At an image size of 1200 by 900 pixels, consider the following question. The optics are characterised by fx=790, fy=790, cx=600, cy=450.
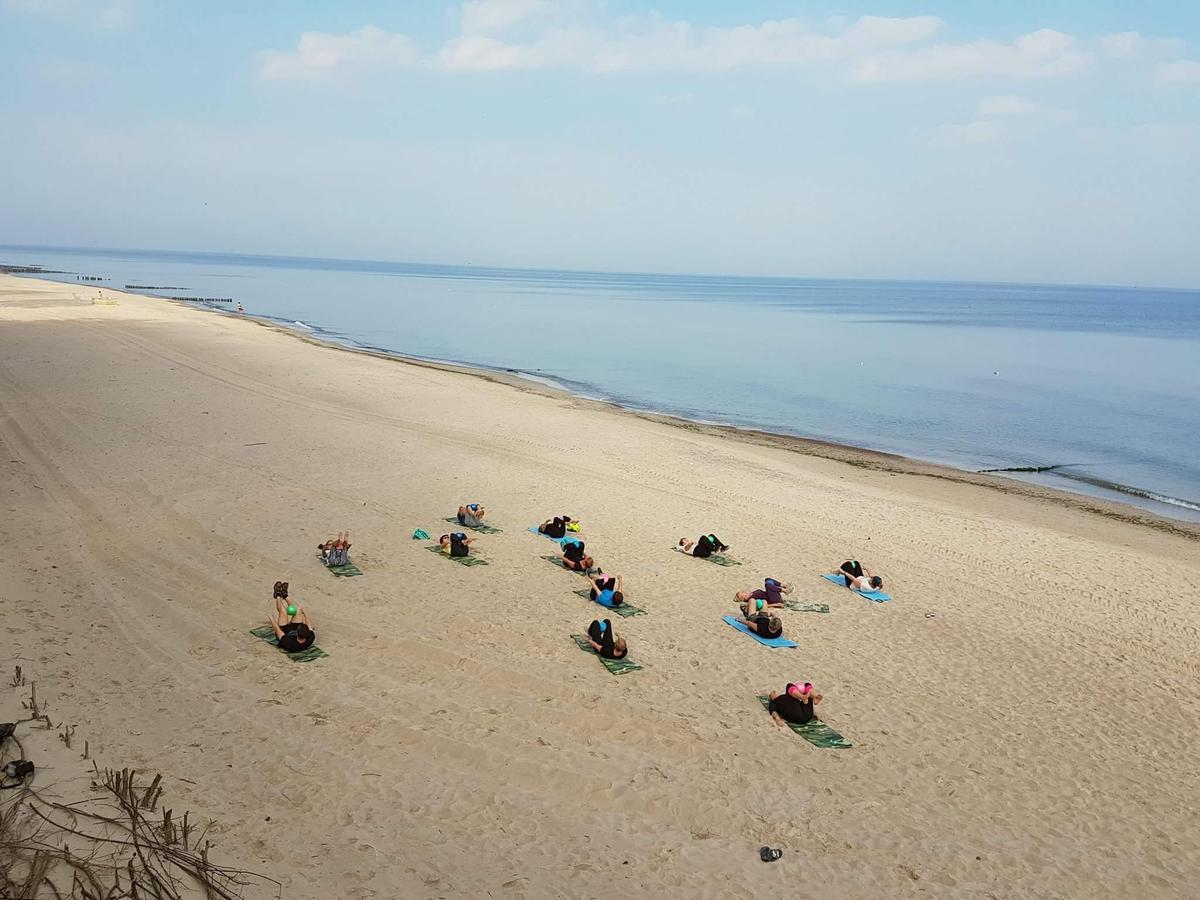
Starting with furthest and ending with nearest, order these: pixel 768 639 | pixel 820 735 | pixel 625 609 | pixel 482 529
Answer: pixel 482 529
pixel 625 609
pixel 768 639
pixel 820 735

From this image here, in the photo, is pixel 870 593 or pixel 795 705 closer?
pixel 795 705

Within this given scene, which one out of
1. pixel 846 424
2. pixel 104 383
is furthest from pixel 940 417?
pixel 104 383

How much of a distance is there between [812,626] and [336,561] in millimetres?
6973

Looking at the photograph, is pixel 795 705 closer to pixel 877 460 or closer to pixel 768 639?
pixel 768 639

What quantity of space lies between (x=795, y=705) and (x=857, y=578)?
476 centimetres

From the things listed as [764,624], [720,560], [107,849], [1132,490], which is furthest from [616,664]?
[1132,490]

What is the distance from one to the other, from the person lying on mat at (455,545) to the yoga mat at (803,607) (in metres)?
5.08

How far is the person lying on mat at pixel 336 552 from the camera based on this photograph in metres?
11.7

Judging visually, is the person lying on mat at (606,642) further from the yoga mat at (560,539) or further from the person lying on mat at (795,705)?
the yoga mat at (560,539)

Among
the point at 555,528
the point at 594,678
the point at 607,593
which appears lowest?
the point at 594,678

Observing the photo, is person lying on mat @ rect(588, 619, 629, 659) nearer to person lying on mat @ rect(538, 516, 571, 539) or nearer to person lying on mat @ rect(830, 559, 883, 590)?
person lying on mat @ rect(538, 516, 571, 539)

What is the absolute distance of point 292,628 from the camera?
9.23 metres

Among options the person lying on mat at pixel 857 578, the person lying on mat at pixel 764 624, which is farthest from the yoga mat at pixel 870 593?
the person lying on mat at pixel 764 624

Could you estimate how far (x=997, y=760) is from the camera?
8.18m
